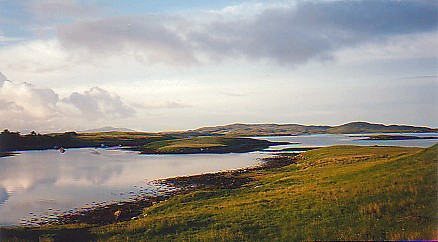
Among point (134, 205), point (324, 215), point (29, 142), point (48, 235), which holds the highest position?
point (29, 142)

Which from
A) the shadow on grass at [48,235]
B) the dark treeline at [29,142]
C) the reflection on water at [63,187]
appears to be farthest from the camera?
the dark treeline at [29,142]

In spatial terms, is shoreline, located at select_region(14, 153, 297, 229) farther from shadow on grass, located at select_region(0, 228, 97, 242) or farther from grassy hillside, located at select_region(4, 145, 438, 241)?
grassy hillside, located at select_region(4, 145, 438, 241)

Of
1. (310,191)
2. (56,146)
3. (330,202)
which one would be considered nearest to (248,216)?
(330,202)

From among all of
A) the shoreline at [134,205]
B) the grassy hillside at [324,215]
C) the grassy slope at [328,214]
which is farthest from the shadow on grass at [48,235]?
the shoreline at [134,205]

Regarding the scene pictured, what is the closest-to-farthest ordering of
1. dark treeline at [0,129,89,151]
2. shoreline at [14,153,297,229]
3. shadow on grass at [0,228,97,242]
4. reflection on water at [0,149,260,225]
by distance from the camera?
shadow on grass at [0,228,97,242] < shoreline at [14,153,297,229] < reflection on water at [0,149,260,225] < dark treeline at [0,129,89,151]

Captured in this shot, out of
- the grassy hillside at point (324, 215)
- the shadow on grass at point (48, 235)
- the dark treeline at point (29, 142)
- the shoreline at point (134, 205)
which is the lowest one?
the shoreline at point (134, 205)

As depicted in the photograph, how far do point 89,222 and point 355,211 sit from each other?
24.9m

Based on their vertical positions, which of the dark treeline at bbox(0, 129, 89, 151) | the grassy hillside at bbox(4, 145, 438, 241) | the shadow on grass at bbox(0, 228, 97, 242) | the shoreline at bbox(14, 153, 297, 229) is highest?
the dark treeline at bbox(0, 129, 89, 151)

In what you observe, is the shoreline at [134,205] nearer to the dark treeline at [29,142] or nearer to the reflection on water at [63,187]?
the reflection on water at [63,187]

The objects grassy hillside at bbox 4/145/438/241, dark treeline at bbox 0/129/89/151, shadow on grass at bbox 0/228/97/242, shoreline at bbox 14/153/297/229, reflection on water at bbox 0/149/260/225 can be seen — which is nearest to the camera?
grassy hillside at bbox 4/145/438/241

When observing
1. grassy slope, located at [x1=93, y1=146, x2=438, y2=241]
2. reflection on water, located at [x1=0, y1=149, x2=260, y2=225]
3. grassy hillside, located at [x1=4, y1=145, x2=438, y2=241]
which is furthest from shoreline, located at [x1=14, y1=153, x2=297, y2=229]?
grassy slope, located at [x1=93, y1=146, x2=438, y2=241]

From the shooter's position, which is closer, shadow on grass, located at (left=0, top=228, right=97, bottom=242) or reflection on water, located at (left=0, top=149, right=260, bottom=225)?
shadow on grass, located at (left=0, top=228, right=97, bottom=242)

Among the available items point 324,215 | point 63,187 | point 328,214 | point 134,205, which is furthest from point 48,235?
point 63,187

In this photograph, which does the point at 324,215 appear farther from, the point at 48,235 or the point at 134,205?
the point at 134,205
